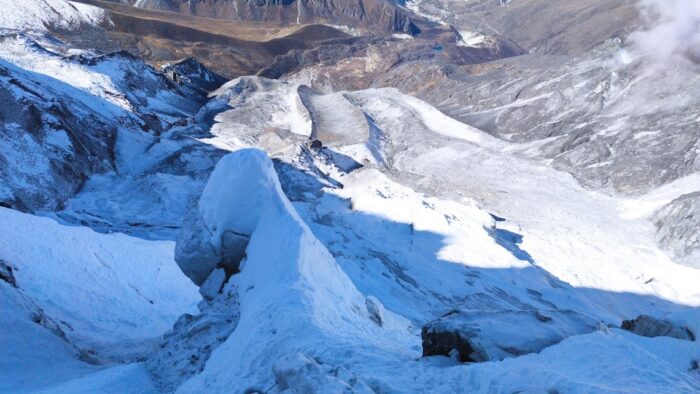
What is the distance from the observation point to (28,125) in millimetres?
24875

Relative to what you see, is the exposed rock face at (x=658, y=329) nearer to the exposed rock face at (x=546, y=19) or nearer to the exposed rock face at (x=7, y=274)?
the exposed rock face at (x=7, y=274)

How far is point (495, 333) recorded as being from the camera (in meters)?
7.10

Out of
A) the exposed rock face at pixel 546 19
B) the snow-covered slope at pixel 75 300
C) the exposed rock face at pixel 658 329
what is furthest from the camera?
the exposed rock face at pixel 546 19

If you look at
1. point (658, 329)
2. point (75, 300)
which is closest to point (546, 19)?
point (658, 329)

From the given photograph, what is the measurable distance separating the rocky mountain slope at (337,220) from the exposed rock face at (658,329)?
1.5 inches

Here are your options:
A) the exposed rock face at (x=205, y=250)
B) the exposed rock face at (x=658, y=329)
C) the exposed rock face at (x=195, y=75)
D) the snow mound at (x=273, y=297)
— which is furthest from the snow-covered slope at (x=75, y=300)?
the exposed rock face at (x=195, y=75)

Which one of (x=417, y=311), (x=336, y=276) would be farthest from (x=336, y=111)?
(x=336, y=276)

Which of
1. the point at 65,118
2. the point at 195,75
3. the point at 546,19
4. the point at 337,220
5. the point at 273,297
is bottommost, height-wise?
the point at 195,75

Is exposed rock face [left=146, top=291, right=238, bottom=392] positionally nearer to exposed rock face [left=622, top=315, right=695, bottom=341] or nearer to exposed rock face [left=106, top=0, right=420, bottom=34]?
exposed rock face [left=622, top=315, right=695, bottom=341]

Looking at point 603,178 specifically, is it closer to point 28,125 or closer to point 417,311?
point 417,311

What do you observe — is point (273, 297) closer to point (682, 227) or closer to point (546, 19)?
point (682, 227)

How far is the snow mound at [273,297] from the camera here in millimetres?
6754

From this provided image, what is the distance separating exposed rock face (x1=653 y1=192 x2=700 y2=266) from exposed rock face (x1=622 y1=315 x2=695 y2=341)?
14.6m

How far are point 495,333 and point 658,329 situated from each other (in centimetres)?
541
